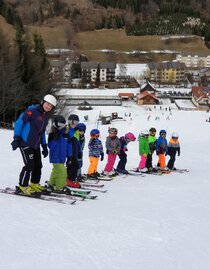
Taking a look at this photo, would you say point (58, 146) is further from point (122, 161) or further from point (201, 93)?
point (201, 93)

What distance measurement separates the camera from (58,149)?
5602 mm

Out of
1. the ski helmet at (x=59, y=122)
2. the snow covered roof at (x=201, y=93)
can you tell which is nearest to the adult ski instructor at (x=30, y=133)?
the ski helmet at (x=59, y=122)

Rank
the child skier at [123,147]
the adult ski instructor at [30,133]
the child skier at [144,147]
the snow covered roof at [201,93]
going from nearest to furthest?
the adult ski instructor at [30,133] < the child skier at [123,147] < the child skier at [144,147] < the snow covered roof at [201,93]

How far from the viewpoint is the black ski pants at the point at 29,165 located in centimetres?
521

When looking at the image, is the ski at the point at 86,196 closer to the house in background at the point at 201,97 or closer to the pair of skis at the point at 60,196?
the pair of skis at the point at 60,196

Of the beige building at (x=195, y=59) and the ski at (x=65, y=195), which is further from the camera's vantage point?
the beige building at (x=195, y=59)

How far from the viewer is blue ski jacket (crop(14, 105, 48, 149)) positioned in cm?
510

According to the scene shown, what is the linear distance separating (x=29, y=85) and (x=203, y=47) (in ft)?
349

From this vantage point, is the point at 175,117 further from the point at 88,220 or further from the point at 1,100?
the point at 88,220

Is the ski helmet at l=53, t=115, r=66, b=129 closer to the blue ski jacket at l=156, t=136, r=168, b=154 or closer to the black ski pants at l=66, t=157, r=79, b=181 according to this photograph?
the black ski pants at l=66, t=157, r=79, b=181

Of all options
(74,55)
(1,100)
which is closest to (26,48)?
(1,100)

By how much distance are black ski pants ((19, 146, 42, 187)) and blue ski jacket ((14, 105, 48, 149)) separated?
0.10 meters

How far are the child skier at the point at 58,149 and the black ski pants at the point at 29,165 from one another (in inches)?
Answer: 11.4

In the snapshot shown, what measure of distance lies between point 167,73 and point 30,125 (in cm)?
8890
